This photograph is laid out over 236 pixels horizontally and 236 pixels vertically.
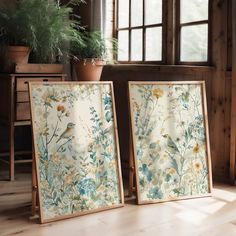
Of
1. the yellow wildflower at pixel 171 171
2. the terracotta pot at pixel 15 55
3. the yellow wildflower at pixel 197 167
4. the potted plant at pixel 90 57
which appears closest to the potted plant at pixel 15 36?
the terracotta pot at pixel 15 55

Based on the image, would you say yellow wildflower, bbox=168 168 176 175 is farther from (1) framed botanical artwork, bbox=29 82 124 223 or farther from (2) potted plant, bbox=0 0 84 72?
(2) potted plant, bbox=0 0 84 72

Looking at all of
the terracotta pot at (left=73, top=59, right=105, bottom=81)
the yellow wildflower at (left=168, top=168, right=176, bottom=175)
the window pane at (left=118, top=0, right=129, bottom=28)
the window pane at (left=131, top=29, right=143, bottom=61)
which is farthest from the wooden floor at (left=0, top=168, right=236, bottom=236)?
the window pane at (left=118, top=0, right=129, bottom=28)

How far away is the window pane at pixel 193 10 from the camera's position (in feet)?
10.9

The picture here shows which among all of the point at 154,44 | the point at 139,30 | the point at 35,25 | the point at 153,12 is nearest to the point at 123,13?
the point at 139,30

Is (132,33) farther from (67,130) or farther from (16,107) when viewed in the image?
(67,130)

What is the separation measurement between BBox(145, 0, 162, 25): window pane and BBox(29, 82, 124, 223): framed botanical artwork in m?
1.23

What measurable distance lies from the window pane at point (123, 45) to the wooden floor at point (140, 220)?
5.86 feet

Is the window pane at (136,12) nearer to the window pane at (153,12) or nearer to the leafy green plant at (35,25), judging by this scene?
the window pane at (153,12)

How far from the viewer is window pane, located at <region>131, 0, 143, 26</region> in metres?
3.91

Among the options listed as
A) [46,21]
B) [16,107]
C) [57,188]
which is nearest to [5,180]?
[16,107]

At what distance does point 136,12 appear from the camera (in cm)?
396

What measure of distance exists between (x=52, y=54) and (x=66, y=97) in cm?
107

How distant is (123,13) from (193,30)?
0.98 m

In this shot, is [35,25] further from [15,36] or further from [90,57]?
[90,57]
